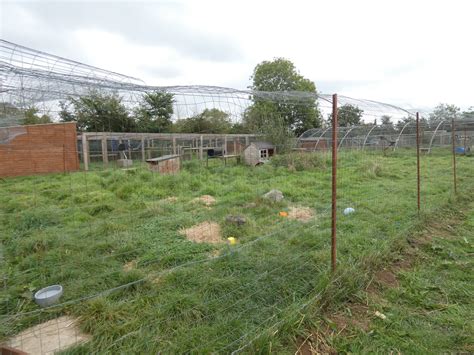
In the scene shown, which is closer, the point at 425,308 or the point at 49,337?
the point at 49,337

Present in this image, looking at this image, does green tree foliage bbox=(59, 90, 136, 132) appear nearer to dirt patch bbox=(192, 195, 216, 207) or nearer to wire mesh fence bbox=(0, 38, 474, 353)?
wire mesh fence bbox=(0, 38, 474, 353)

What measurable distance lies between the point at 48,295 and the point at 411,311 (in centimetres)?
320

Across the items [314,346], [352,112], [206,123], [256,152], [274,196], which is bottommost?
[314,346]

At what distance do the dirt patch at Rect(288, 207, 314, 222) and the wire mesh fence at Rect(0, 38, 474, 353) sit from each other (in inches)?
0.9

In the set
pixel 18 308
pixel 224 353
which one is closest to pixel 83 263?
pixel 18 308

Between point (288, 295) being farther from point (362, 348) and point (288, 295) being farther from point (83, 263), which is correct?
point (83, 263)

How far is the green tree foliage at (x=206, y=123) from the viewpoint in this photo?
291 cm

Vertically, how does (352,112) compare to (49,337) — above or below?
above

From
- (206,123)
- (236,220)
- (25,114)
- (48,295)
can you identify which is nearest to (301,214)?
(236,220)

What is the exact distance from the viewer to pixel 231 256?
3.05 meters

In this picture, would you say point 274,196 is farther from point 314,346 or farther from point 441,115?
point 441,115

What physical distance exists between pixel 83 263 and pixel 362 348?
2907 millimetres

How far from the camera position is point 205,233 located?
3.95 m

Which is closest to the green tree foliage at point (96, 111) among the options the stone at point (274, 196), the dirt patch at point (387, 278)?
the dirt patch at point (387, 278)
